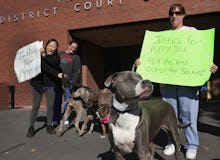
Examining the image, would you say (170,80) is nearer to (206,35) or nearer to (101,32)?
(206,35)

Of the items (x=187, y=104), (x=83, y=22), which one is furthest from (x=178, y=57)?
(x=83, y=22)

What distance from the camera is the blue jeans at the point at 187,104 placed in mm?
4660

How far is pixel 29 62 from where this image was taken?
6.42 meters

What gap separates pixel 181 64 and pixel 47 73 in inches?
117

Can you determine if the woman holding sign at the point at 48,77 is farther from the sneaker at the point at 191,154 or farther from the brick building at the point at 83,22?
the brick building at the point at 83,22

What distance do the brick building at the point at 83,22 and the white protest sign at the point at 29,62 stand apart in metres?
6.16

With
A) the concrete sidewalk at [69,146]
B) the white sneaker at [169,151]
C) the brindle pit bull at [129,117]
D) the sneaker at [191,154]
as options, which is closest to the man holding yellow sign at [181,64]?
the sneaker at [191,154]

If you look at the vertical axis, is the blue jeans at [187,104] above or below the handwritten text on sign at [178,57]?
below

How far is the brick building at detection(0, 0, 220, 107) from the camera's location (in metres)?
12.0

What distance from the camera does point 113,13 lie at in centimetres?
1259

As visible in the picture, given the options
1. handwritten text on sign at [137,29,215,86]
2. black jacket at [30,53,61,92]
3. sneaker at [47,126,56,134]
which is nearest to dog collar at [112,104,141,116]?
handwritten text on sign at [137,29,215,86]

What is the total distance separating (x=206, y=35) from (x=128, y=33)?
10.1 metres

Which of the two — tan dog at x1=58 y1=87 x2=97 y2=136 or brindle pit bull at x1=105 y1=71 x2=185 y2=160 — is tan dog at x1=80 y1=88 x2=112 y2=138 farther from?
brindle pit bull at x1=105 y1=71 x2=185 y2=160

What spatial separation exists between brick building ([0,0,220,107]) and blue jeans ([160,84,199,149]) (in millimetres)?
7373
